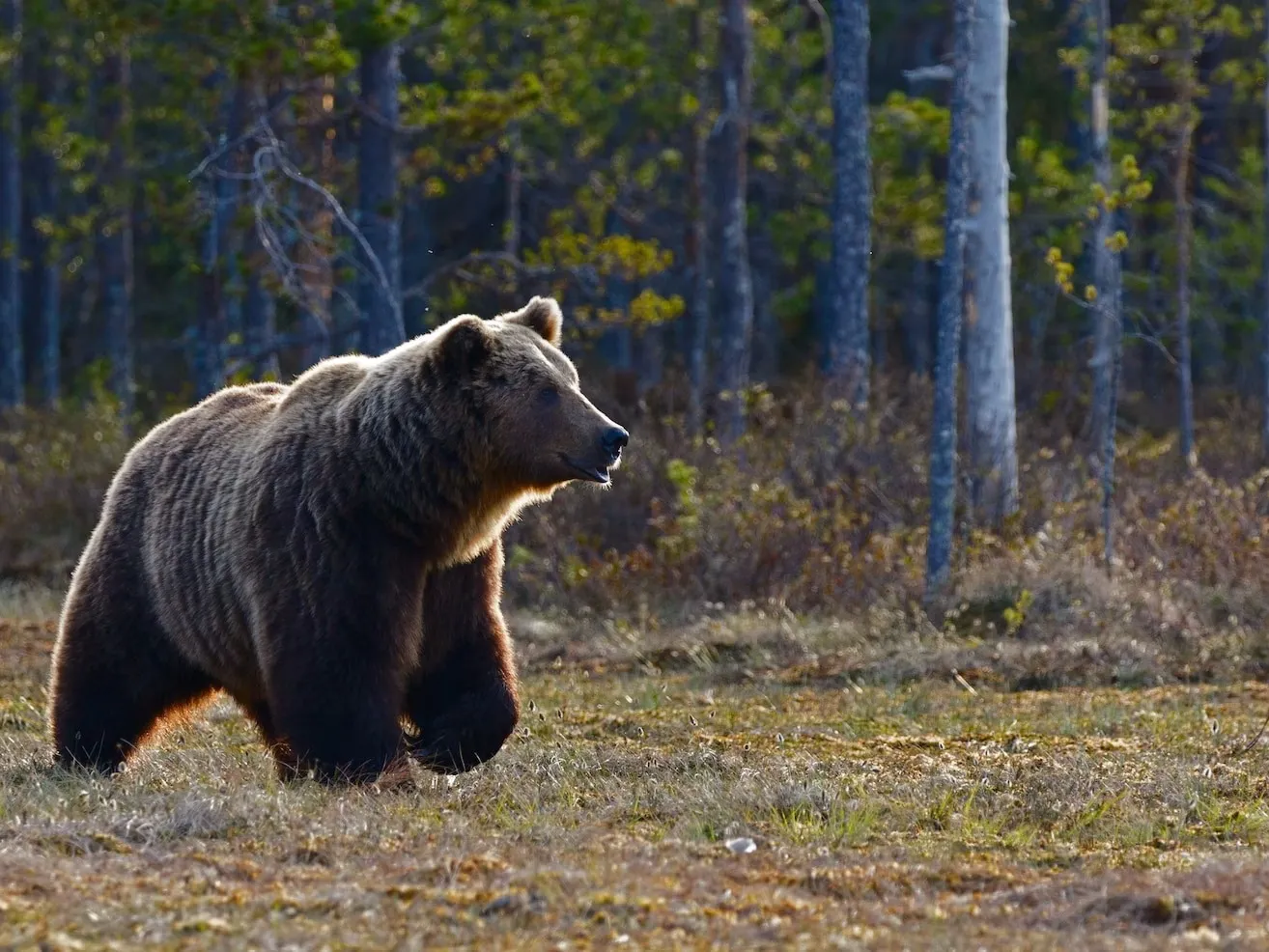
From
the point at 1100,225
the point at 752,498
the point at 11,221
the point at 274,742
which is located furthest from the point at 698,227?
the point at 274,742

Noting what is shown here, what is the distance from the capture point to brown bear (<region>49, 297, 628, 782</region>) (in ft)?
22.0

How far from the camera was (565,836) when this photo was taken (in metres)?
5.82

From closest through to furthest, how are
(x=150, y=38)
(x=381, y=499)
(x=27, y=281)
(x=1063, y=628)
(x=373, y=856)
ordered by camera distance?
(x=373, y=856) → (x=381, y=499) → (x=1063, y=628) → (x=150, y=38) → (x=27, y=281)

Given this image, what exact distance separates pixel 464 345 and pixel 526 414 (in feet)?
1.13

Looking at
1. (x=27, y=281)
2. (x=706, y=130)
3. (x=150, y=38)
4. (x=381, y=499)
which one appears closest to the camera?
(x=381, y=499)

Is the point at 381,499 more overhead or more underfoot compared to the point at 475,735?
more overhead

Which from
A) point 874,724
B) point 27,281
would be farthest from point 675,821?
point 27,281

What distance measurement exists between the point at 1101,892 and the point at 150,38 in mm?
22796

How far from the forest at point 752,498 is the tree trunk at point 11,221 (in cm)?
18

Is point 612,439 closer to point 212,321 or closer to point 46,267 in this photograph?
point 212,321

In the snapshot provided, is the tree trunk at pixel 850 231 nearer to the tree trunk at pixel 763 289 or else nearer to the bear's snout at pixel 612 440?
the bear's snout at pixel 612 440

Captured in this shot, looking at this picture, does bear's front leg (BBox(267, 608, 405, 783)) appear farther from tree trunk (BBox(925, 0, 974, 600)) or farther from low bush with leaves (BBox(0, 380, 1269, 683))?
tree trunk (BBox(925, 0, 974, 600))

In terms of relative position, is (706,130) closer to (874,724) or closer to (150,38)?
(150,38)

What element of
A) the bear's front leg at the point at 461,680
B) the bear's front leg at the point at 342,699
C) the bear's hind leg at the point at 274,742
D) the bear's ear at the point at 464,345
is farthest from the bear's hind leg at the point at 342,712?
the bear's ear at the point at 464,345
